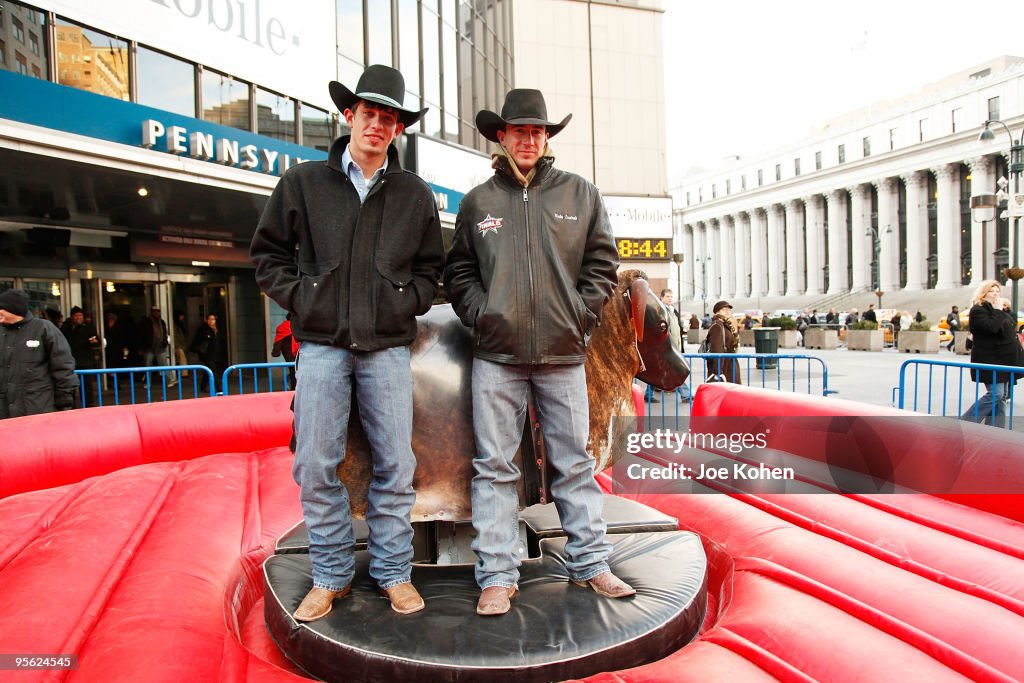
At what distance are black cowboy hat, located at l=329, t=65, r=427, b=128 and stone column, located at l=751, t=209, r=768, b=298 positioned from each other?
3275 inches

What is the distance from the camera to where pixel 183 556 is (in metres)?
2.99

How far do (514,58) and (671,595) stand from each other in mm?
23972

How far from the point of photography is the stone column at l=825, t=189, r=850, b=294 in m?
68.3

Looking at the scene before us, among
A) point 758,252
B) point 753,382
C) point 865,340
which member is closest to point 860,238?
point 758,252

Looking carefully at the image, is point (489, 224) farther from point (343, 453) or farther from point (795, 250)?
point (795, 250)

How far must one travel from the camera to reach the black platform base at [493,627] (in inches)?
84.4

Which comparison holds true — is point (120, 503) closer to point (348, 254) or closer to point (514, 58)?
point (348, 254)

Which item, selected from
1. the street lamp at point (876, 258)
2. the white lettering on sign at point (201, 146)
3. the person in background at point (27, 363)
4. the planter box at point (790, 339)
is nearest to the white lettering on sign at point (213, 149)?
the white lettering on sign at point (201, 146)

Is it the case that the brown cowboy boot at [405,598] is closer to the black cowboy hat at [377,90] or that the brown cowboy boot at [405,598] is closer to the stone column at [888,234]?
the black cowboy hat at [377,90]

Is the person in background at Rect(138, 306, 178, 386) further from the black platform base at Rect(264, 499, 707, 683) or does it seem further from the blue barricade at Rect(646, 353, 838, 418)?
the black platform base at Rect(264, 499, 707, 683)

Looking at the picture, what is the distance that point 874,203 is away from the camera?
6894cm

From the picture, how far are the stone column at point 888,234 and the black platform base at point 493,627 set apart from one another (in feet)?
229

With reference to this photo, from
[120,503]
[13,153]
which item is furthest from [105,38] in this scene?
[120,503]

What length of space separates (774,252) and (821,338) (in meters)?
58.6
